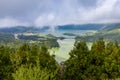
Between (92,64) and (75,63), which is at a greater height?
(75,63)

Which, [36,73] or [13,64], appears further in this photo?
[13,64]

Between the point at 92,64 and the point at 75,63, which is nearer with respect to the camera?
the point at 75,63

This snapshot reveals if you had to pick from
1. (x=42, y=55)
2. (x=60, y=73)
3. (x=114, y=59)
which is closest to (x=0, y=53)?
(x=42, y=55)

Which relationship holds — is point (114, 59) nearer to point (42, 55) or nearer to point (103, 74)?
point (103, 74)

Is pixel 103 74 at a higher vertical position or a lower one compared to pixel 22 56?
lower

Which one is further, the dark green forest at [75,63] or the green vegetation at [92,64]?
the green vegetation at [92,64]

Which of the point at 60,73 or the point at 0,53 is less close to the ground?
the point at 0,53

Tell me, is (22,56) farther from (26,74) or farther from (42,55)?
(26,74)

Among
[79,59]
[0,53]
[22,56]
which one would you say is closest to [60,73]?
[79,59]

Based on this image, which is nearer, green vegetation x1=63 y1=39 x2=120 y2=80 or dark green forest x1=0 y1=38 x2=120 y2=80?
dark green forest x1=0 y1=38 x2=120 y2=80
